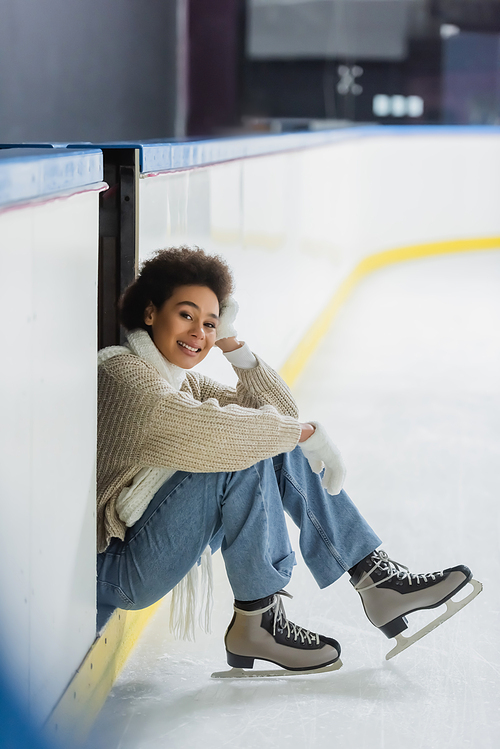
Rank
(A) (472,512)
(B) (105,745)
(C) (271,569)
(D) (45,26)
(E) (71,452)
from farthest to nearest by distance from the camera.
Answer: (D) (45,26), (A) (472,512), (C) (271,569), (B) (105,745), (E) (71,452)

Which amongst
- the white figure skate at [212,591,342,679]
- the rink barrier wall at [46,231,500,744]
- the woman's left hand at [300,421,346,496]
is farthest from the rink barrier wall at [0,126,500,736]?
the woman's left hand at [300,421,346,496]

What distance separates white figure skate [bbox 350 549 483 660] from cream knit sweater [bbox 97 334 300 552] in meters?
0.31

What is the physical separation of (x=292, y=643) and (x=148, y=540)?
1.09ft

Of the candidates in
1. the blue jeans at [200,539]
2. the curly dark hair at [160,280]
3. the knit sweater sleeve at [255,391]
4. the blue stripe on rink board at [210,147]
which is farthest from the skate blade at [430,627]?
the blue stripe on rink board at [210,147]

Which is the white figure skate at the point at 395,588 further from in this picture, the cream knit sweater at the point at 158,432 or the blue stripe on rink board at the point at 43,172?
the blue stripe on rink board at the point at 43,172

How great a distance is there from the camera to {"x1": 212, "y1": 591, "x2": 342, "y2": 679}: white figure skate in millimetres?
1532

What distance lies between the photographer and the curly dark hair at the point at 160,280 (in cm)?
151

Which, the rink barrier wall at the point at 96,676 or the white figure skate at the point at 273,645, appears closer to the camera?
the rink barrier wall at the point at 96,676

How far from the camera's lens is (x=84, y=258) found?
4.04 feet

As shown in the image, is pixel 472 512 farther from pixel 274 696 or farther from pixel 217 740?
pixel 217 740

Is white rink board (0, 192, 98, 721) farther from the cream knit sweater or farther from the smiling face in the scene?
the smiling face

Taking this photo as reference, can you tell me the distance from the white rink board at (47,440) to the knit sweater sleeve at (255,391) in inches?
16.1

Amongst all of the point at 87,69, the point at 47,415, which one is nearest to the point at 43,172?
the point at 47,415

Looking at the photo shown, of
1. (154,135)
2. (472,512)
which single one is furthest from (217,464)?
(154,135)
